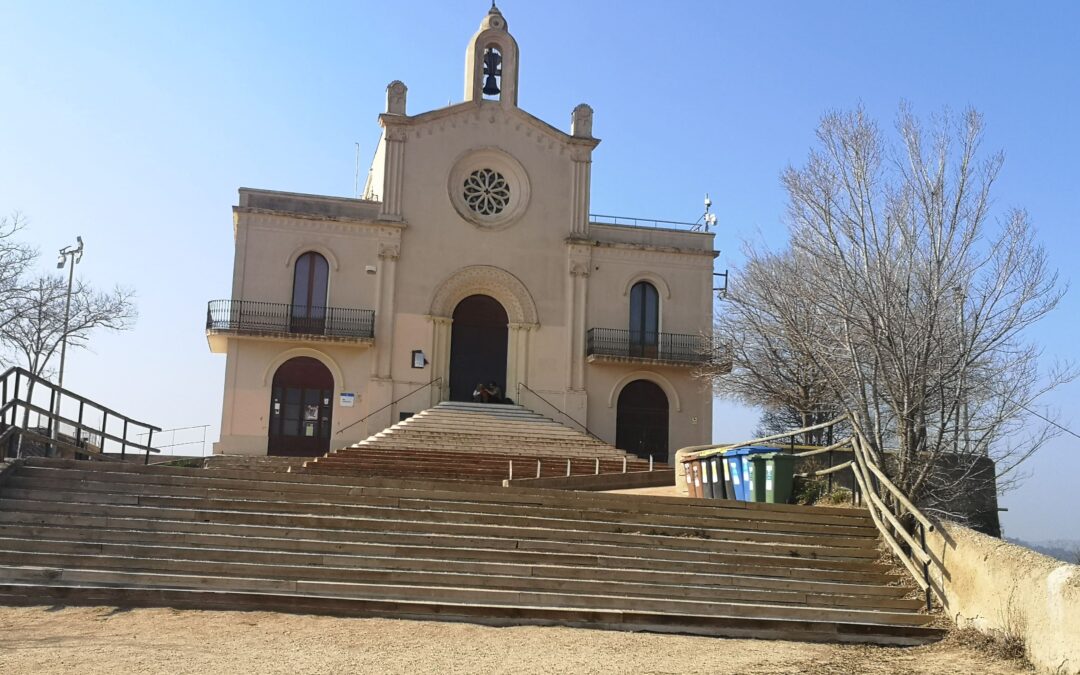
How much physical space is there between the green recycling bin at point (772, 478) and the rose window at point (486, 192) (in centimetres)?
1809

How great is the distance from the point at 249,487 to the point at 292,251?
695 inches

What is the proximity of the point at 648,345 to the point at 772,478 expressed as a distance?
16.9 metres

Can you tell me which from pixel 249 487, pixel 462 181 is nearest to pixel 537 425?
pixel 462 181

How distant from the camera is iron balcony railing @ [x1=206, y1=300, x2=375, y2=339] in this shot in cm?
2895

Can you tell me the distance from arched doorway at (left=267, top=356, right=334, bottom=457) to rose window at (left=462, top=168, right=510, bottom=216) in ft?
23.0

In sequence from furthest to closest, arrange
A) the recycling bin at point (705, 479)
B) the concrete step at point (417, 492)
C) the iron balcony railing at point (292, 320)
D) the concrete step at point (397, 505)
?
the iron balcony railing at point (292, 320), the recycling bin at point (705, 479), the concrete step at point (417, 492), the concrete step at point (397, 505)

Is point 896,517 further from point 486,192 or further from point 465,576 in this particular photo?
point 486,192

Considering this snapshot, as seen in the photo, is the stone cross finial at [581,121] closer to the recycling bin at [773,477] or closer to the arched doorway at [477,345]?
the arched doorway at [477,345]

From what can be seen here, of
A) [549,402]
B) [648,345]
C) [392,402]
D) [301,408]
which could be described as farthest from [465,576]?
[648,345]

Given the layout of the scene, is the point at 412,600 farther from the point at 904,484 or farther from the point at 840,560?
the point at 904,484

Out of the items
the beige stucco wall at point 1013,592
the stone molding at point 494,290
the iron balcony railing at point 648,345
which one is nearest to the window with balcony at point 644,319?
the iron balcony railing at point 648,345

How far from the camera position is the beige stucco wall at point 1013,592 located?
28.5 ft

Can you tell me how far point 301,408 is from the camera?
2931cm

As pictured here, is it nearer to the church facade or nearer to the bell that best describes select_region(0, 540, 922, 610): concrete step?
the church facade
